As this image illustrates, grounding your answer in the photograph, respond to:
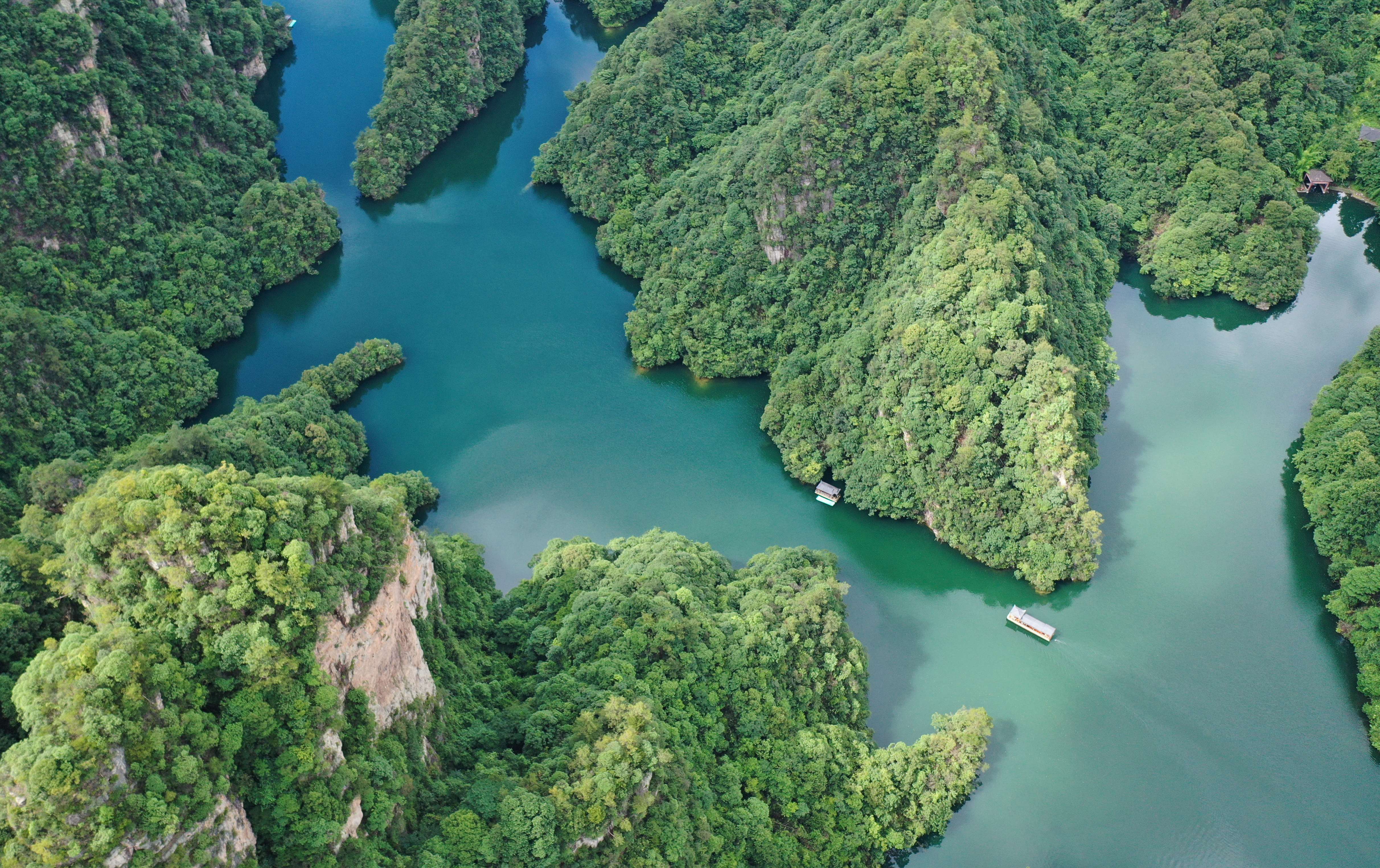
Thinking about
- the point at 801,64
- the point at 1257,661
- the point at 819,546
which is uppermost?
the point at 801,64

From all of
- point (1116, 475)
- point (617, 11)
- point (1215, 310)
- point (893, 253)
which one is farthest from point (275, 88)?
point (1215, 310)

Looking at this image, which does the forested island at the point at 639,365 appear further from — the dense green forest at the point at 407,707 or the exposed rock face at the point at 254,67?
the exposed rock face at the point at 254,67

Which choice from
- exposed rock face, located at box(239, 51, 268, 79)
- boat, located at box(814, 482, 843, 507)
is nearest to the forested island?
exposed rock face, located at box(239, 51, 268, 79)

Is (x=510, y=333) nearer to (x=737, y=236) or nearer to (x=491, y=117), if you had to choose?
(x=737, y=236)

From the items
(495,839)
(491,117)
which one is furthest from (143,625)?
(491,117)

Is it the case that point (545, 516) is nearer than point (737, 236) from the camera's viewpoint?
Yes

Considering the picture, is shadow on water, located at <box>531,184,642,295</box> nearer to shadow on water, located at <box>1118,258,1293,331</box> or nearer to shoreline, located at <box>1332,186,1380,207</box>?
shadow on water, located at <box>1118,258,1293,331</box>
